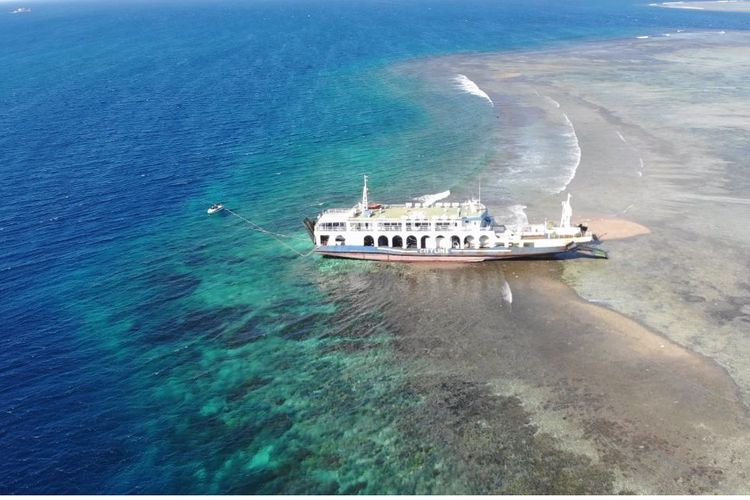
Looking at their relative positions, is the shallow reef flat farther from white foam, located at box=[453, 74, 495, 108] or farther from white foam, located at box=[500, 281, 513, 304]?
white foam, located at box=[453, 74, 495, 108]

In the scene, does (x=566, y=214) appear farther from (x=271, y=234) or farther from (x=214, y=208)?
(x=214, y=208)

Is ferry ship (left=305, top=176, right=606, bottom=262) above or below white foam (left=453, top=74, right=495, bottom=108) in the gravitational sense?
below

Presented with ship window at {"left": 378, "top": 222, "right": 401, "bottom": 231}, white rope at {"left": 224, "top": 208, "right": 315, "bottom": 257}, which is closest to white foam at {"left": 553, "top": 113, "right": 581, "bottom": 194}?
ship window at {"left": 378, "top": 222, "right": 401, "bottom": 231}

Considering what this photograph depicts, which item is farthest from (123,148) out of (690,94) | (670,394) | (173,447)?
(690,94)

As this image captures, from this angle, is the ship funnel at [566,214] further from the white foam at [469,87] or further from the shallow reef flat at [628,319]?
the white foam at [469,87]

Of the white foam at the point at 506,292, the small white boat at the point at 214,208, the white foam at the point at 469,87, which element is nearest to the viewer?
the white foam at the point at 506,292

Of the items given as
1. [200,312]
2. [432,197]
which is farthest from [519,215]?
[200,312]

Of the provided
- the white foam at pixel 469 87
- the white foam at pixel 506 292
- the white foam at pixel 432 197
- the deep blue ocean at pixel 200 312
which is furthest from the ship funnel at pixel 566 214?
the white foam at pixel 469 87

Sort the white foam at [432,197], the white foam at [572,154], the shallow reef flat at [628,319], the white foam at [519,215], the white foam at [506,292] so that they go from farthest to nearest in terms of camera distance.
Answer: the white foam at [572,154], the white foam at [432,197], the white foam at [519,215], the white foam at [506,292], the shallow reef flat at [628,319]
